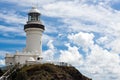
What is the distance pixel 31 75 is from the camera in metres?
66.4

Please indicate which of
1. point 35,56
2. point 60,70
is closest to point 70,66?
point 60,70

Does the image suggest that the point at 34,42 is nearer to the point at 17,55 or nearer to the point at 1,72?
the point at 17,55

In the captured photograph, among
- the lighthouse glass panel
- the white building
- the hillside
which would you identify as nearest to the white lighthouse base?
the white building

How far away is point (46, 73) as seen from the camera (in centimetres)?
6681

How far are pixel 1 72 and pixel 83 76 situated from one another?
15.0m

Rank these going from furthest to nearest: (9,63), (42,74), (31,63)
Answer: (9,63), (31,63), (42,74)

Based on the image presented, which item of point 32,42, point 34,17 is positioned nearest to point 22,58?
point 32,42

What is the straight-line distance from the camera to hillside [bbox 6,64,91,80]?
2586 inches

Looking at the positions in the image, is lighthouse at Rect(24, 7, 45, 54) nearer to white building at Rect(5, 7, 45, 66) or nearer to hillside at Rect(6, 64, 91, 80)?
white building at Rect(5, 7, 45, 66)

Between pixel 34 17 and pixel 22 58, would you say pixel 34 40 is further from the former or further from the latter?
pixel 22 58

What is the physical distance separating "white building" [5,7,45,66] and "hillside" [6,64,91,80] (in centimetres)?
569

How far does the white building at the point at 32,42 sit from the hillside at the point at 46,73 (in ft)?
18.7

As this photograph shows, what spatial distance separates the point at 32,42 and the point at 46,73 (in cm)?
1252

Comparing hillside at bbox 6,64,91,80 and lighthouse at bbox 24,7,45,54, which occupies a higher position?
lighthouse at bbox 24,7,45,54
